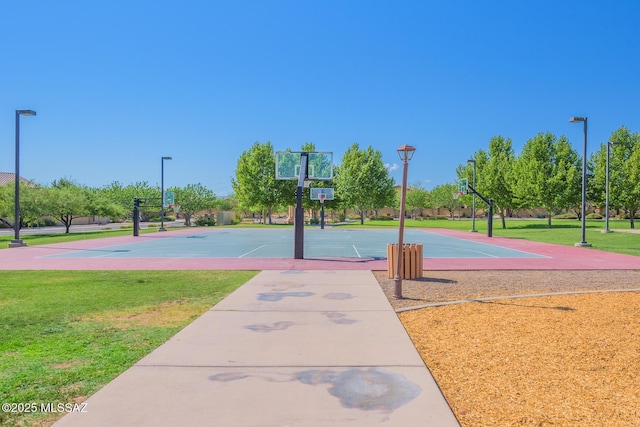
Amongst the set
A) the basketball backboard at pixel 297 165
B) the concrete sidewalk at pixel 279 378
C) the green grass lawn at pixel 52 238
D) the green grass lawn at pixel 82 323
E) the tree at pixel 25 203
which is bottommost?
the green grass lawn at pixel 52 238

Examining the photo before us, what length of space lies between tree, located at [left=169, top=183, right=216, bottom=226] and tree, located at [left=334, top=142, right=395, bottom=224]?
19715mm

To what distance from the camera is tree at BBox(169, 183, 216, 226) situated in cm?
Answer: 6631

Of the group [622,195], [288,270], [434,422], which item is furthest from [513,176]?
[434,422]

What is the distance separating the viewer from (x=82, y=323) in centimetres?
720

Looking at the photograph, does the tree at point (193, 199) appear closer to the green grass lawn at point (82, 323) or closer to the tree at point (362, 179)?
the tree at point (362, 179)

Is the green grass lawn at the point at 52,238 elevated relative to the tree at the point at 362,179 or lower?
lower

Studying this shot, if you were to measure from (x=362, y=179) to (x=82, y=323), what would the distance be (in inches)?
2441

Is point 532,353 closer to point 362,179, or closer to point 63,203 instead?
point 63,203

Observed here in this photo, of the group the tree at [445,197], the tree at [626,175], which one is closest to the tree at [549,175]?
the tree at [626,175]

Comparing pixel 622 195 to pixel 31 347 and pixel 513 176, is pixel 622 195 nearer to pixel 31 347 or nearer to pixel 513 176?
pixel 513 176

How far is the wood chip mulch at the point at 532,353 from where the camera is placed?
13.3 ft

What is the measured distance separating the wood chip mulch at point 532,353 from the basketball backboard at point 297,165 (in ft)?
44.3

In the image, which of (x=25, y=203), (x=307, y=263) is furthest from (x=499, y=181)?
(x=25, y=203)

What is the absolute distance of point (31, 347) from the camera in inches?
232
